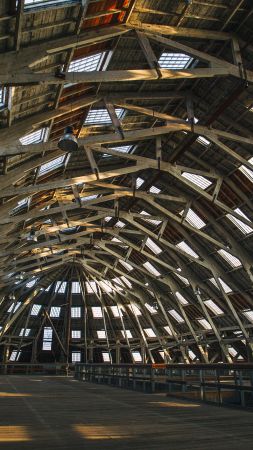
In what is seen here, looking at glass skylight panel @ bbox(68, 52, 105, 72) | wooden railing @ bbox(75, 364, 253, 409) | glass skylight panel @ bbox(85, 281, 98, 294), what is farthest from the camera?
glass skylight panel @ bbox(85, 281, 98, 294)

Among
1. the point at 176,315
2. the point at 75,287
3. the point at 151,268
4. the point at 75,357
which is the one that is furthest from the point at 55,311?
the point at 151,268

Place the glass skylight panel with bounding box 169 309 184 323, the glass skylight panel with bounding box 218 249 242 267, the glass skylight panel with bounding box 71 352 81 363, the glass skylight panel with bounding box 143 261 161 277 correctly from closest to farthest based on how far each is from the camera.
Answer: the glass skylight panel with bounding box 218 249 242 267 < the glass skylight panel with bounding box 143 261 161 277 < the glass skylight panel with bounding box 169 309 184 323 < the glass skylight panel with bounding box 71 352 81 363

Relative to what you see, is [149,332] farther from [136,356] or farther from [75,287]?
[75,287]

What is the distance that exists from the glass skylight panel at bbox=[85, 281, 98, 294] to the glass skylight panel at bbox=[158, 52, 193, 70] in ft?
105

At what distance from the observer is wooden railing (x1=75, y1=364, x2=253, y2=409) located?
9508 mm

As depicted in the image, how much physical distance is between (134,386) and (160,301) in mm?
18378

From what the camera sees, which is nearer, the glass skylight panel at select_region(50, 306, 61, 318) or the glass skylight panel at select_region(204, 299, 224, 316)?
the glass skylight panel at select_region(204, 299, 224, 316)

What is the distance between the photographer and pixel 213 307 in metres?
29.4

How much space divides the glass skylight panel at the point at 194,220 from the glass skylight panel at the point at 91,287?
21600 millimetres

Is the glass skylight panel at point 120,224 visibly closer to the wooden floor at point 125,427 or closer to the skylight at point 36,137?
the skylight at point 36,137

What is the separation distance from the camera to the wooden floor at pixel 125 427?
5.45m

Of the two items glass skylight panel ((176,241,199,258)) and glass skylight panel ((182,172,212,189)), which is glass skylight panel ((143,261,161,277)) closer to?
glass skylight panel ((176,241,199,258))

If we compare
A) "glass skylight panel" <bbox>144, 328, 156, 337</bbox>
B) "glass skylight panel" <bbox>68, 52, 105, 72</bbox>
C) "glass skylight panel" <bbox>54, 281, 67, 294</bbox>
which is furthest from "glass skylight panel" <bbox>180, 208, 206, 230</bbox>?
"glass skylight panel" <bbox>54, 281, 67, 294</bbox>

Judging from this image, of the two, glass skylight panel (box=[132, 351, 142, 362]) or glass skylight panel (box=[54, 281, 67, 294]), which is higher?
glass skylight panel (box=[54, 281, 67, 294])
